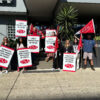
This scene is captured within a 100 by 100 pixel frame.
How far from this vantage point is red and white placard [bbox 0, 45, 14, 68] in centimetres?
661

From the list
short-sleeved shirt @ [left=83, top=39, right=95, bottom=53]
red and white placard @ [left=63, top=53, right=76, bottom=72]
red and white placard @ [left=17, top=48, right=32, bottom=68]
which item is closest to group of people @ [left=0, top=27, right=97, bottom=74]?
short-sleeved shirt @ [left=83, top=39, right=95, bottom=53]

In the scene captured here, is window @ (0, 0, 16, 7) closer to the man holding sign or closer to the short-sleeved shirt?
the man holding sign

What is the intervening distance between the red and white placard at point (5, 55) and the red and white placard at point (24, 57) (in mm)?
386

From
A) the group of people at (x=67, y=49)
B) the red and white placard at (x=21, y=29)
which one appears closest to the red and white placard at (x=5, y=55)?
the group of people at (x=67, y=49)

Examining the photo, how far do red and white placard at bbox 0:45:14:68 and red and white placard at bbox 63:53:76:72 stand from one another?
2.56 meters

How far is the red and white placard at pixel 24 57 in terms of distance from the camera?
6752mm

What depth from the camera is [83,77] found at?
19.9ft

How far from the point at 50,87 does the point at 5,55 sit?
290cm

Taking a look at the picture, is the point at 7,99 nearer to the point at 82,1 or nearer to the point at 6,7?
the point at 82,1

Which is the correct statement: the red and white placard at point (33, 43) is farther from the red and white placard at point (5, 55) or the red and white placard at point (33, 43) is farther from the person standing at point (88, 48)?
the person standing at point (88, 48)

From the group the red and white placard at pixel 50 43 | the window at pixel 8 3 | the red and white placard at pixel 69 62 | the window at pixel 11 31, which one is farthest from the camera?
the window at pixel 11 31

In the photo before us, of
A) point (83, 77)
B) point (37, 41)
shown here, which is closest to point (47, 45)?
point (37, 41)

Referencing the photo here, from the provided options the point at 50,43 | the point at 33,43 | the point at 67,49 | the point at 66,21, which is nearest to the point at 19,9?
the point at 33,43

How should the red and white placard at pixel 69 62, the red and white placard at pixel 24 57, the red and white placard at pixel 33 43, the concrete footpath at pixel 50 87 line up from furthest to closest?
the red and white placard at pixel 33 43, the red and white placard at pixel 69 62, the red and white placard at pixel 24 57, the concrete footpath at pixel 50 87
